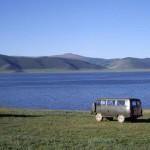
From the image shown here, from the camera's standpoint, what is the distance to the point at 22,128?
29.0 m

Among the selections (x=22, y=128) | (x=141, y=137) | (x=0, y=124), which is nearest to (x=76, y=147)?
(x=141, y=137)

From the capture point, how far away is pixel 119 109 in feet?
115

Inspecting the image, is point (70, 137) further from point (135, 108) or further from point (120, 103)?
point (120, 103)

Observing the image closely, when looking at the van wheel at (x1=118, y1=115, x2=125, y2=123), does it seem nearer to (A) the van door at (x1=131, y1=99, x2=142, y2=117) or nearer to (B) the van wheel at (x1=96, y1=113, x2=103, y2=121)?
(A) the van door at (x1=131, y1=99, x2=142, y2=117)

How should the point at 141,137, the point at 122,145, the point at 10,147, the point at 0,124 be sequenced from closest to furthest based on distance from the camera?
the point at 10,147, the point at 122,145, the point at 141,137, the point at 0,124

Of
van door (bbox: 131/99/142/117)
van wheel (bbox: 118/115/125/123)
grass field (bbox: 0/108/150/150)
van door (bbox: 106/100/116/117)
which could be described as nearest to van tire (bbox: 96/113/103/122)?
van door (bbox: 106/100/116/117)

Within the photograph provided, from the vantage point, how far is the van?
34.6 m

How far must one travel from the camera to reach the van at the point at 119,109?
3459 cm

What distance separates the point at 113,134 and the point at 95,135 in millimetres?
1162

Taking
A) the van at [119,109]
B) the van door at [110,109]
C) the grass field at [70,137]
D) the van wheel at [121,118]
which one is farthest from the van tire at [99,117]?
the grass field at [70,137]

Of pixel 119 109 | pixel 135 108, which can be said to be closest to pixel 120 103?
pixel 119 109

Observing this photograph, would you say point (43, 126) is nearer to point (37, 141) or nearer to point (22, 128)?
point (22, 128)

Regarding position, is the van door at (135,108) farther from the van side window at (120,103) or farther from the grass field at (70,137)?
the grass field at (70,137)

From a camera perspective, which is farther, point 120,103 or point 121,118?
point 120,103
